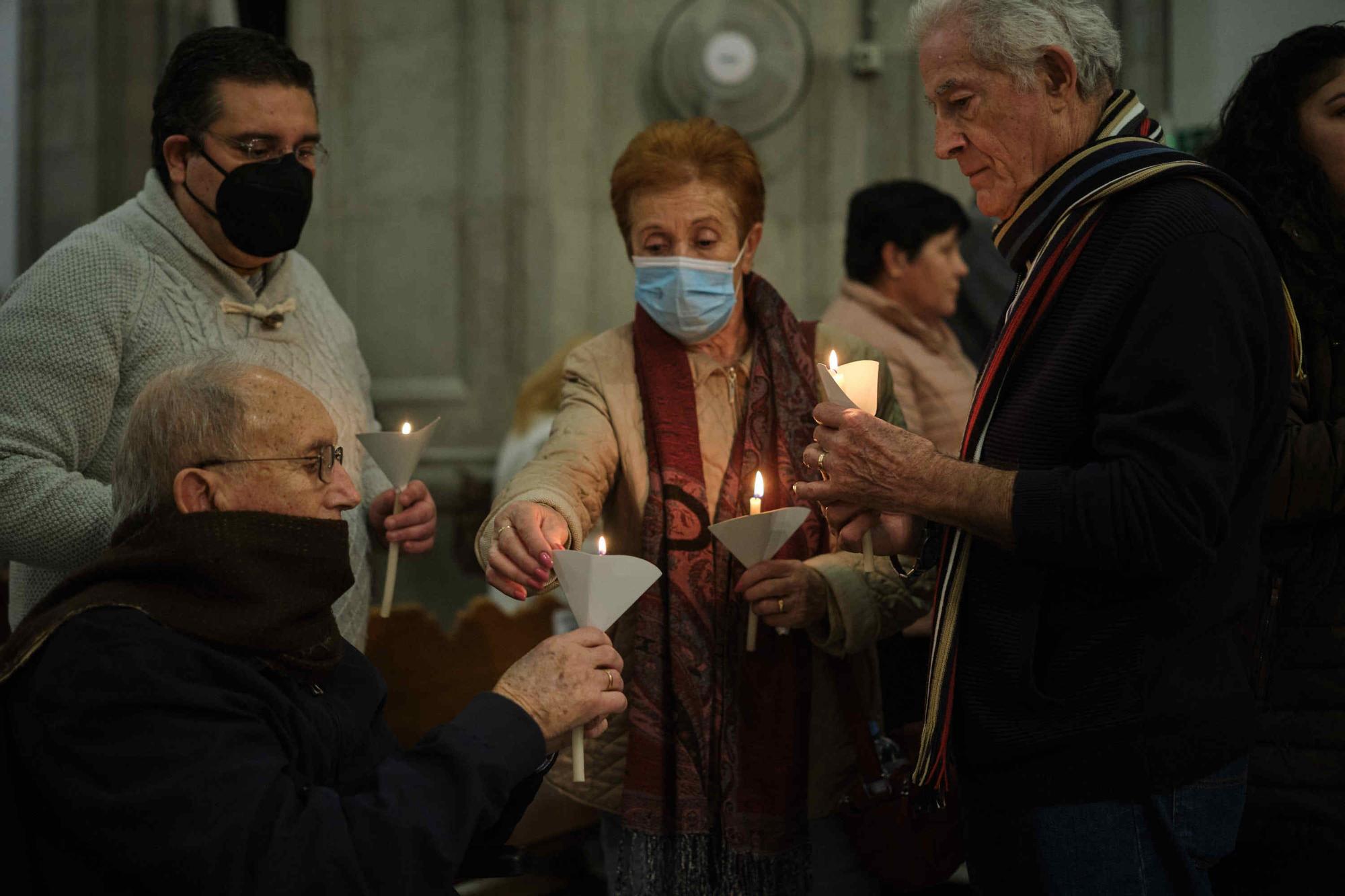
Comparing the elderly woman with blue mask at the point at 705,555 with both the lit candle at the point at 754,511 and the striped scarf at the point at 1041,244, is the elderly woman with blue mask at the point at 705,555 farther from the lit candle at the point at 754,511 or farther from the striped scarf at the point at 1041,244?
the striped scarf at the point at 1041,244

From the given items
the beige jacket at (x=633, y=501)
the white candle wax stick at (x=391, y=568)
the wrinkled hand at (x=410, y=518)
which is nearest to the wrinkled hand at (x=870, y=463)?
the beige jacket at (x=633, y=501)

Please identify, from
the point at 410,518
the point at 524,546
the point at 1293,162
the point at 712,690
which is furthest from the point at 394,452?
the point at 1293,162

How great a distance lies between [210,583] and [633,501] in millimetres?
1034

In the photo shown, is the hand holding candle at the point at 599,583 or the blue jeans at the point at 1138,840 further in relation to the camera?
the hand holding candle at the point at 599,583

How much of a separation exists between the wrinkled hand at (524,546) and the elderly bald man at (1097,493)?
0.56 m

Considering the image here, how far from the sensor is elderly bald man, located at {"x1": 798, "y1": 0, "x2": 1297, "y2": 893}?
1767mm

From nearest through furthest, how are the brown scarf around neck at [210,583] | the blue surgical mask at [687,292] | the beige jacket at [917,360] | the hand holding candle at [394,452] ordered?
the brown scarf around neck at [210,583] → the hand holding candle at [394,452] → the blue surgical mask at [687,292] → the beige jacket at [917,360]

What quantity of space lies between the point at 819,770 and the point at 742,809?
189 mm

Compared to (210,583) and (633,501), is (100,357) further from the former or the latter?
(633,501)

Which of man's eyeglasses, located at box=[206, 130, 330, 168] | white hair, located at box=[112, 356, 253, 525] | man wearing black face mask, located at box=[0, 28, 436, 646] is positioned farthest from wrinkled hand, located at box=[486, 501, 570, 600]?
man's eyeglasses, located at box=[206, 130, 330, 168]

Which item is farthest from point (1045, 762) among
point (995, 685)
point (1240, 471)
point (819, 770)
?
point (819, 770)

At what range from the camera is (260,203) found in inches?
108

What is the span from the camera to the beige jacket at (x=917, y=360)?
13.0 ft

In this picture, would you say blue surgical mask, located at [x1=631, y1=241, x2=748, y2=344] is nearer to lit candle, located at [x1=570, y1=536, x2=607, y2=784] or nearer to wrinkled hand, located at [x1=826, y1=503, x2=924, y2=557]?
wrinkled hand, located at [x1=826, y1=503, x2=924, y2=557]
